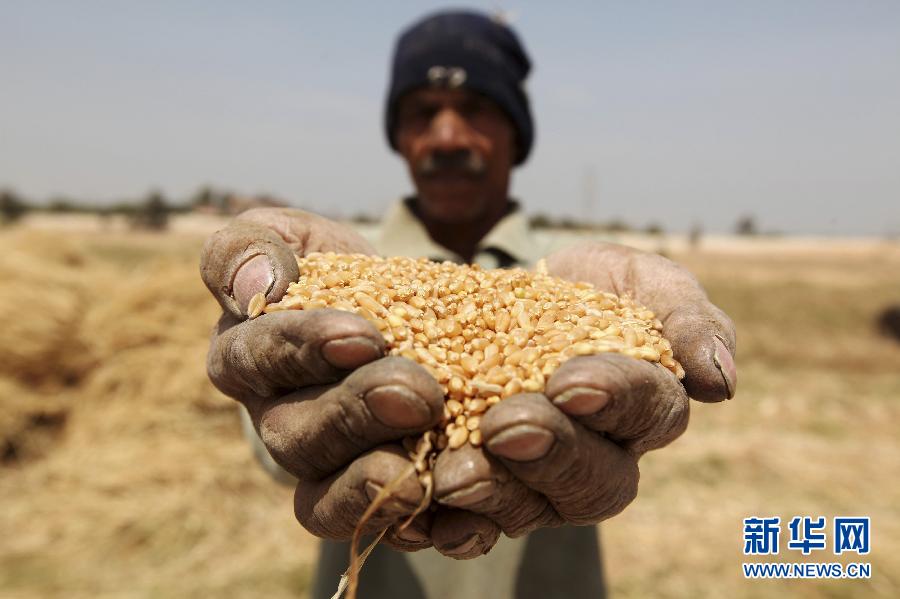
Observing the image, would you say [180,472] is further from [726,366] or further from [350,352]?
[726,366]

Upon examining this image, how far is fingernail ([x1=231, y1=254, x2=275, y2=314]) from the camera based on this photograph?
1656 mm

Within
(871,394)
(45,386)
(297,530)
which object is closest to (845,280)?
(871,394)

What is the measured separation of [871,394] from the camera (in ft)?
29.2

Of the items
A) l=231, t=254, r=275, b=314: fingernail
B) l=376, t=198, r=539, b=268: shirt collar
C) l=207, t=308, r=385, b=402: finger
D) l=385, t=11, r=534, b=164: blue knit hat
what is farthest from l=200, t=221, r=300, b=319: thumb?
l=385, t=11, r=534, b=164: blue knit hat

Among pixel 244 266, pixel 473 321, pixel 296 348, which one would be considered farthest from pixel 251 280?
pixel 473 321

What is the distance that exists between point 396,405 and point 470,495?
0.24 m

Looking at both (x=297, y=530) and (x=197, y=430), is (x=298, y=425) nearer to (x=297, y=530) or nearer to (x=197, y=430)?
(x=297, y=530)

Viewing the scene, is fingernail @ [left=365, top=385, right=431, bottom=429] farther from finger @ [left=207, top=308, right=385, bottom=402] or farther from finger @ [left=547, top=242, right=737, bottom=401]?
finger @ [left=547, top=242, right=737, bottom=401]

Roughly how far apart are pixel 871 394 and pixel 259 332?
9830 millimetres

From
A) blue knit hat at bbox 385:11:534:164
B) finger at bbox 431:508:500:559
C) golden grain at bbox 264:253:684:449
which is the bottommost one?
finger at bbox 431:508:500:559

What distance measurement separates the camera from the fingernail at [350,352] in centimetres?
133

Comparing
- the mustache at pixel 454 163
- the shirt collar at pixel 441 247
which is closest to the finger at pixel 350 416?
the shirt collar at pixel 441 247

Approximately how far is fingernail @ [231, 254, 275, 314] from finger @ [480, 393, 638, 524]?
69cm

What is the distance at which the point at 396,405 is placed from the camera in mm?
1271
